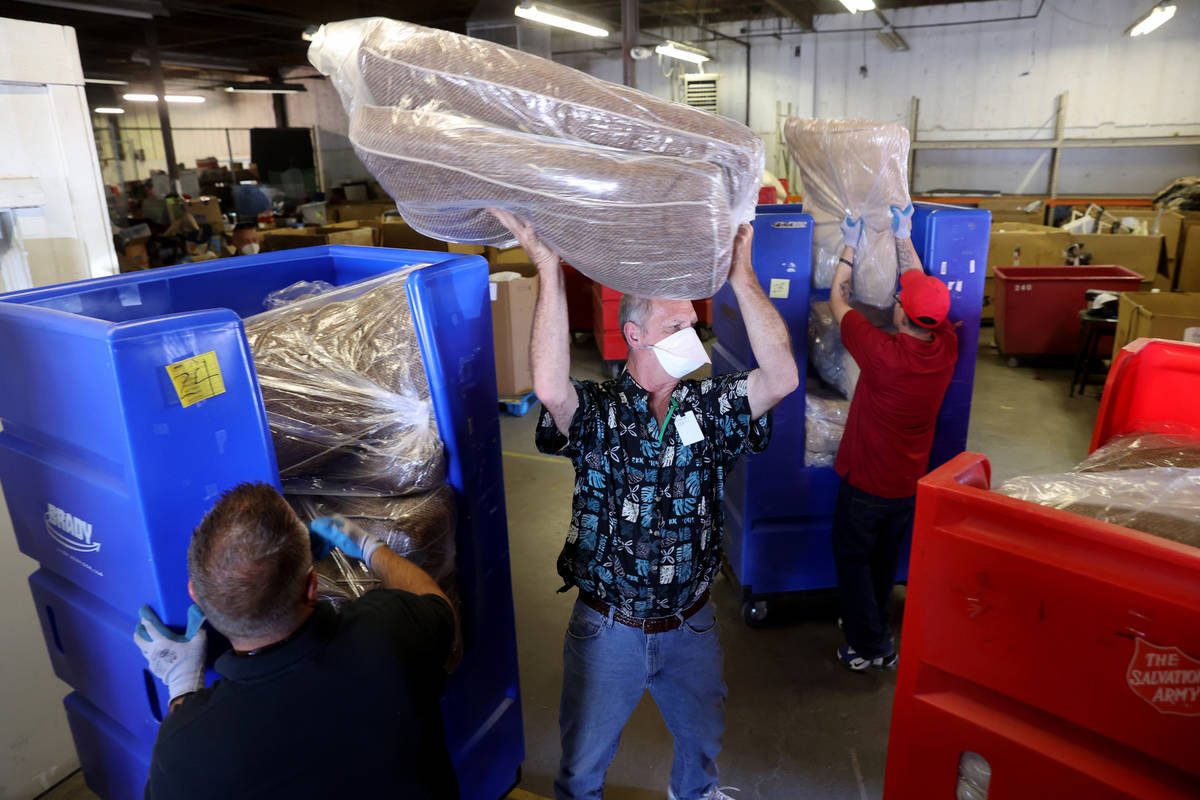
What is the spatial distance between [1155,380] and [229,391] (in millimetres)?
2267

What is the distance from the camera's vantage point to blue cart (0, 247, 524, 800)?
1.45 meters

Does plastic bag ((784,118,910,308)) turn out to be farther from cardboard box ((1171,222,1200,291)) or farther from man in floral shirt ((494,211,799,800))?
cardboard box ((1171,222,1200,291))

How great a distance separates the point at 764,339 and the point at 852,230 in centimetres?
157

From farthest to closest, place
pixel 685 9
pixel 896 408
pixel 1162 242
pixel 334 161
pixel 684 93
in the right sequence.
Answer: pixel 334 161
pixel 684 93
pixel 685 9
pixel 1162 242
pixel 896 408

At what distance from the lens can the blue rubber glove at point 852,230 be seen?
10.7 feet

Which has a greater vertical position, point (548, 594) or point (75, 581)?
point (75, 581)

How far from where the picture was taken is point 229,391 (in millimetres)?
1527

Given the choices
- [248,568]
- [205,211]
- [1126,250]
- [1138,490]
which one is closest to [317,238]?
[205,211]

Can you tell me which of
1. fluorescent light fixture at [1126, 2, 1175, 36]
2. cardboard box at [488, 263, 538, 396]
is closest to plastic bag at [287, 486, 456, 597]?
cardboard box at [488, 263, 538, 396]

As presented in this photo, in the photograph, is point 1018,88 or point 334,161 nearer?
point 1018,88

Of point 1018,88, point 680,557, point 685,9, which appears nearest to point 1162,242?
point 1018,88

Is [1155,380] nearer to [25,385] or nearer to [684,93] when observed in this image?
[25,385]

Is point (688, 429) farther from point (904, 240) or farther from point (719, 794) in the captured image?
point (904, 240)

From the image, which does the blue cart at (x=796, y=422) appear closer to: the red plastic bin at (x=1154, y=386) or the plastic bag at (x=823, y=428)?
the plastic bag at (x=823, y=428)
